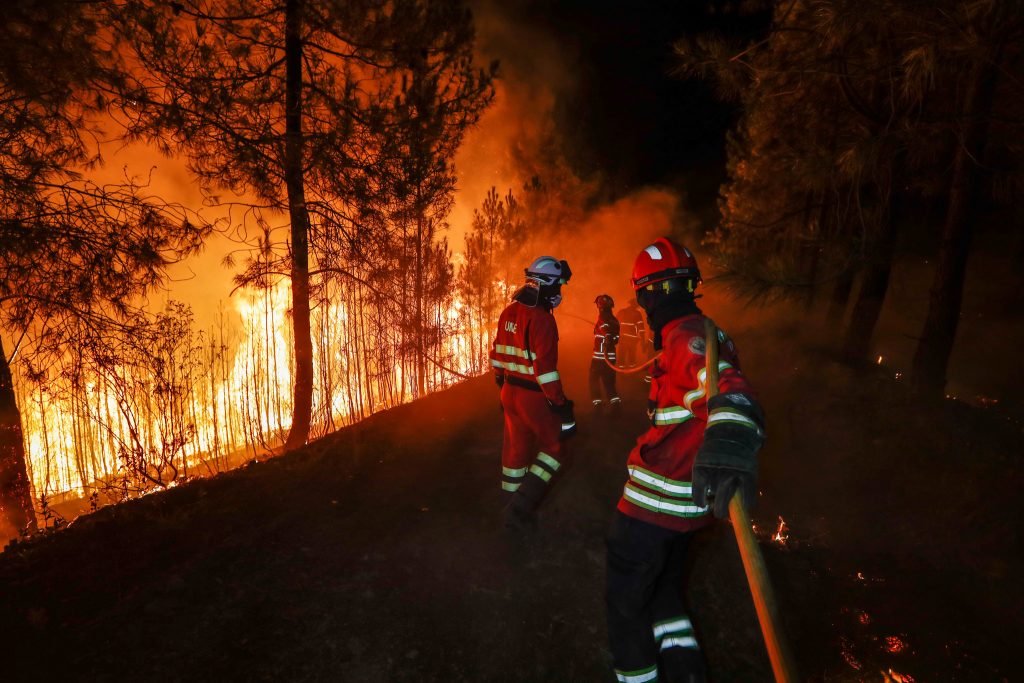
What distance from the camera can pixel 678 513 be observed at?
2631mm

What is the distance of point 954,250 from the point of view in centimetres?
641

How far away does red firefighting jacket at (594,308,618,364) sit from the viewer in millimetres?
7746

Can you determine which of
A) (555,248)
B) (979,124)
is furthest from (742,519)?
(555,248)

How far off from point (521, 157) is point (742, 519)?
17668 mm

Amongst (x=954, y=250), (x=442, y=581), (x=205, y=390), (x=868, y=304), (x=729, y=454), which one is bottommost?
(x=442, y=581)

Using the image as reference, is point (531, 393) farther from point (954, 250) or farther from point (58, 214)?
point (954, 250)

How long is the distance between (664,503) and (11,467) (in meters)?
7.43

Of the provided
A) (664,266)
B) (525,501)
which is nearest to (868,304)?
(525,501)

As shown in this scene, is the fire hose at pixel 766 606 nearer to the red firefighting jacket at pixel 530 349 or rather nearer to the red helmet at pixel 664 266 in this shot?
the red helmet at pixel 664 266

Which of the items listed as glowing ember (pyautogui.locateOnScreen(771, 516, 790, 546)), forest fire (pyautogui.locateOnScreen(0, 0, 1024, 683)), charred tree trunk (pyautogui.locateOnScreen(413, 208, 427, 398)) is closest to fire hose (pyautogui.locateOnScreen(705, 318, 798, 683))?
forest fire (pyautogui.locateOnScreen(0, 0, 1024, 683))

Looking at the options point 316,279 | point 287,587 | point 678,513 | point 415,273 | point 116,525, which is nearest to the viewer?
point 678,513

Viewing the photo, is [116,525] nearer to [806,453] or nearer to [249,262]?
[249,262]

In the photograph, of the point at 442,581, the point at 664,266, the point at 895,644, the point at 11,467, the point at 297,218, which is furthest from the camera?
the point at 297,218

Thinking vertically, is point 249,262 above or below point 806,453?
above
